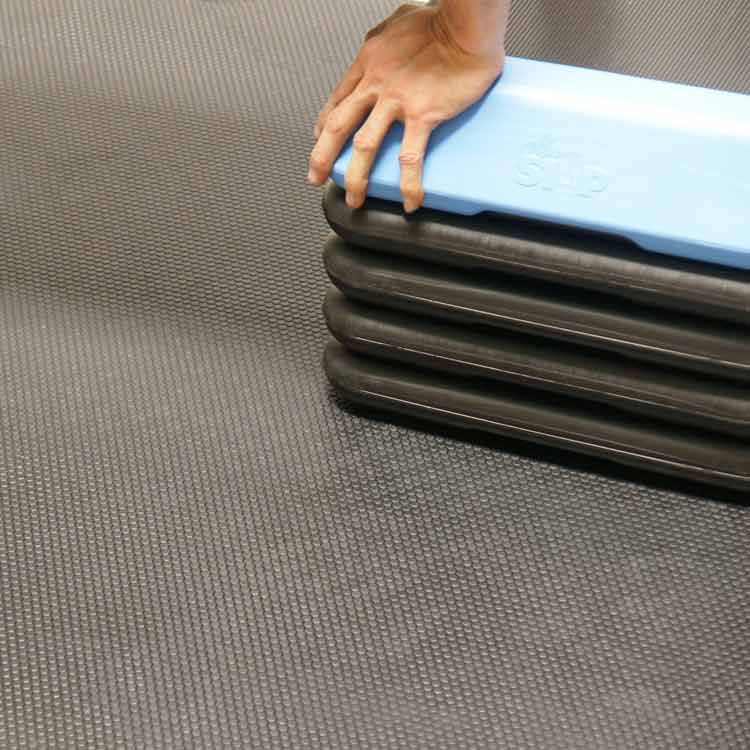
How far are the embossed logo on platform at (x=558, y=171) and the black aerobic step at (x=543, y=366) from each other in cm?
18

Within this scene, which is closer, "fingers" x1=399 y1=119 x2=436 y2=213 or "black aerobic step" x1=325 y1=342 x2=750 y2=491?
"fingers" x1=399 y1=119 x2=436 y2=213

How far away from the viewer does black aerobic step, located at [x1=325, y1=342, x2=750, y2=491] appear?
102 centimetres

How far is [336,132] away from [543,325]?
28 centimetres

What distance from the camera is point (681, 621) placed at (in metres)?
0.98

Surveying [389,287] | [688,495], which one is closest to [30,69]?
[389,287]

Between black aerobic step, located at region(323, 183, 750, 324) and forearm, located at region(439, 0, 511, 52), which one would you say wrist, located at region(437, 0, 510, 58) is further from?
black aerobic step, located at region(323, 183, 750, 324)

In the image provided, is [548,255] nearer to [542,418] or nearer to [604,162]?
[604,162]

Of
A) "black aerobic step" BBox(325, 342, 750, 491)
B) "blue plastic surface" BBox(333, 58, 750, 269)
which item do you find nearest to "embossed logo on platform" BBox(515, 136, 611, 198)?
"blue plastic surface" BBox(333, 58, 750, 269)

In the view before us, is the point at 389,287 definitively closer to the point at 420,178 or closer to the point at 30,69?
the point at 420,178

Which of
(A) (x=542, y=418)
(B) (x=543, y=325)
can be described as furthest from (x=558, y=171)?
(A) (x=542, y=418)

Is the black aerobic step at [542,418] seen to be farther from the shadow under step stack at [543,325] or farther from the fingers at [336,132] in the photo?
the fingers at [336,132]

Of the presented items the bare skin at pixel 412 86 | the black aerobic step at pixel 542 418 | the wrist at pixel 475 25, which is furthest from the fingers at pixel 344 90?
the black aerobic step at pixel 542 418

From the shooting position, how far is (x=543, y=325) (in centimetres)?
97

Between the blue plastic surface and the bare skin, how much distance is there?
2 centimetres
